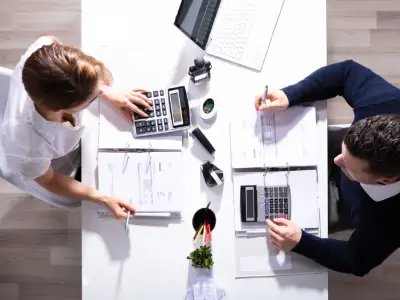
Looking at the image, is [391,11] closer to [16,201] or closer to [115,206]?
[115,206]

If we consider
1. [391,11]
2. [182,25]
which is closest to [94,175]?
[182,25]

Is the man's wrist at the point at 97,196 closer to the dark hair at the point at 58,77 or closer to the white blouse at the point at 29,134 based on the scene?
the white blouse at the point at 29,134

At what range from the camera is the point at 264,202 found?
1.42 meters

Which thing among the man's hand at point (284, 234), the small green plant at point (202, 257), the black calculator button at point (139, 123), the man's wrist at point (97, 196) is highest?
the black calculator button at point (139, 123)

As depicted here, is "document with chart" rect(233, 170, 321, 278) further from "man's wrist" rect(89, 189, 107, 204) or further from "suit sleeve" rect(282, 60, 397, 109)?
"man's wrist" rect(89, 189, 107, 204)

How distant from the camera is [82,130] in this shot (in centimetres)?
135

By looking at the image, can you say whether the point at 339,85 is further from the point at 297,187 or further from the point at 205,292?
the point at 205,292

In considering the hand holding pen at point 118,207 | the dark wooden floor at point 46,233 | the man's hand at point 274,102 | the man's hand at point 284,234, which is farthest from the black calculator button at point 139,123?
the dark wooden floor at point 46,233

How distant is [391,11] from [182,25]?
3.90 ft

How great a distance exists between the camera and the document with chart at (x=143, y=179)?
1.41 m

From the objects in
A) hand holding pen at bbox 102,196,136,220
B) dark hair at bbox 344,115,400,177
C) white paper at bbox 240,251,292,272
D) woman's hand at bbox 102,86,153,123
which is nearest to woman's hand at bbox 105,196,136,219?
hand holding pen at bbox 102,196,136,220

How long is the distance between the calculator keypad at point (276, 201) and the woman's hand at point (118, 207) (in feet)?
1.32

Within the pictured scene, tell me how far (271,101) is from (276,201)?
0.31m

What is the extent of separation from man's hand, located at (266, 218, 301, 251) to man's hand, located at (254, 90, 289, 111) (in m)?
0.34
